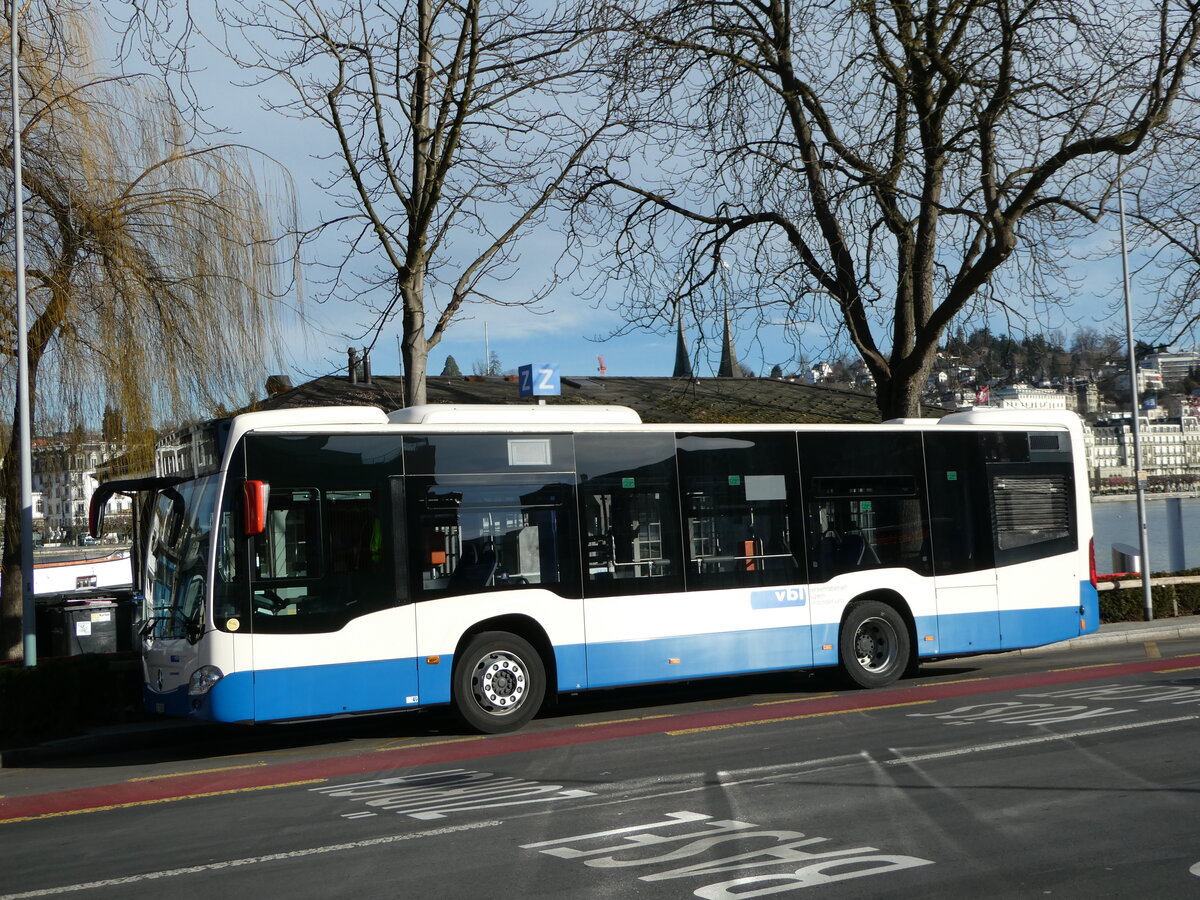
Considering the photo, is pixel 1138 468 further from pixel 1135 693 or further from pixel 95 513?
pixel 95 513

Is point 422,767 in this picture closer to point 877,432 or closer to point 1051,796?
point 1051,796

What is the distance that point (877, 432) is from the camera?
581 inches

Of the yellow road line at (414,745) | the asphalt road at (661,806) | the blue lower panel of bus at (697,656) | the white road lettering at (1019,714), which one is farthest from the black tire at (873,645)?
the yellow road line at (414,745)

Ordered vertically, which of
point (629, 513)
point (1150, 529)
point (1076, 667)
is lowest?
point (1076, 667)

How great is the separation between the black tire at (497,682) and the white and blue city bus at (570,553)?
0.07ft

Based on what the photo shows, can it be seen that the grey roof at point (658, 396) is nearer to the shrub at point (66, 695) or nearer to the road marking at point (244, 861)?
the shrub at point (66, 695)

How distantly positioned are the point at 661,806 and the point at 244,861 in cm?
260

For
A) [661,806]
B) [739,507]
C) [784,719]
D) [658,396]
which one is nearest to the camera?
[661,806]

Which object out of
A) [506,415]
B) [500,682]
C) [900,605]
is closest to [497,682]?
[500,682]

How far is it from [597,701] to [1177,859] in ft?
30.1

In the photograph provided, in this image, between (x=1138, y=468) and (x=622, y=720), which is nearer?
(x=622, y=720)

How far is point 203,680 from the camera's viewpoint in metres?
10.9

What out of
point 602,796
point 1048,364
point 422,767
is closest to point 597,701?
point 422,767

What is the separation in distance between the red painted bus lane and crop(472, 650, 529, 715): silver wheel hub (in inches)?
Answer: 14.1
